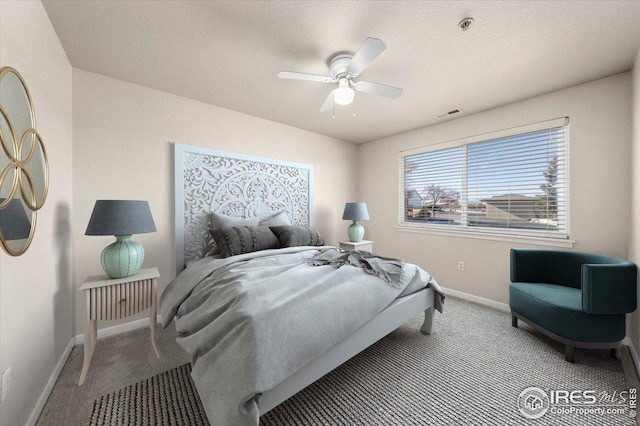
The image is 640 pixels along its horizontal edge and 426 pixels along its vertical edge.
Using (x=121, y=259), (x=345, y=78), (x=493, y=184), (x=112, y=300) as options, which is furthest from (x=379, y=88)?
(x=112, y=300)

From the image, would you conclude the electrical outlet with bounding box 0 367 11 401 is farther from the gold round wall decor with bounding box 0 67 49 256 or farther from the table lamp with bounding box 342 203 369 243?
the table lamp with bounding box 342 203 369 243

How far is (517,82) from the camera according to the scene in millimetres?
2422

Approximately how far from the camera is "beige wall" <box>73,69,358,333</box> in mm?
2262

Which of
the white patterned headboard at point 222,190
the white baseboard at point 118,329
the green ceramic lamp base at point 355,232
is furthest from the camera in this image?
the green ceramic lamp base at point 355,232

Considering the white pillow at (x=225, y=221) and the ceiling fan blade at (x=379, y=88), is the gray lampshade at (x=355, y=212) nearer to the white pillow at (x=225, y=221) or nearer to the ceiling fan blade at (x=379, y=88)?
the white pillow at (x=225, y=221)

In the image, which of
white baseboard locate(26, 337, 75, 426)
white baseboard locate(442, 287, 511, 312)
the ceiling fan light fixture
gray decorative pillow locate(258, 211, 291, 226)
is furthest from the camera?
gray decorative pillow locate(258, 211, 291, 226)

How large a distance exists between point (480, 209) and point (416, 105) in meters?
1.57

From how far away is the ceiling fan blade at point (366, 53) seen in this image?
150 cm

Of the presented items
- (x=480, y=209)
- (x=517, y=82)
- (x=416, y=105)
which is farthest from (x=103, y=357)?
(x=517, y=82)

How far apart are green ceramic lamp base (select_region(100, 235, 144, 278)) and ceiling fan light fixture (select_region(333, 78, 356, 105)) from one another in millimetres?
2090

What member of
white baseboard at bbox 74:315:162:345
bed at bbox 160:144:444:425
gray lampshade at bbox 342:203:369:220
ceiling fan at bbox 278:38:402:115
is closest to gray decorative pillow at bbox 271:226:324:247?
bed at bbox 160:144:444:425

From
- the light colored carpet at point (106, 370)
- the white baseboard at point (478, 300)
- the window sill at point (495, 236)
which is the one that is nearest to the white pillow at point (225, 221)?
the light colored carpet at point (106, 370)

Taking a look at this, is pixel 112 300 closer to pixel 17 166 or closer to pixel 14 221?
pixel 14 221

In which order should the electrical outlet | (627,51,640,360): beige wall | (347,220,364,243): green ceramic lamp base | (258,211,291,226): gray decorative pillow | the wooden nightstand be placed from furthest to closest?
1. (347,220,364,243): green ceramic lamp base
2. (258,211,291,226): gray decorative pillow
3. (627,51,640,360): beige wall
4. the wooden nightstand
5. the electrical outlet
